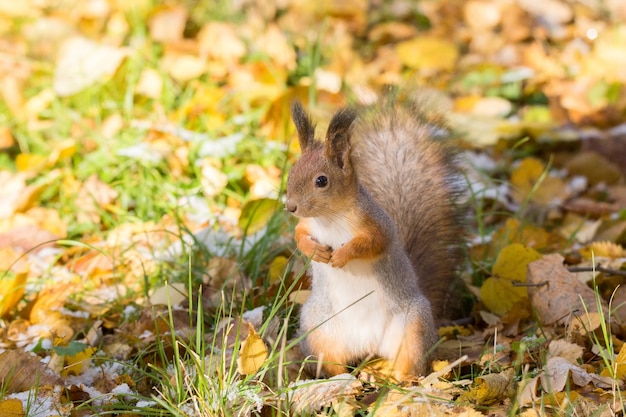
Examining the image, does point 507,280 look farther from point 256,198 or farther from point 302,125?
point 256,198

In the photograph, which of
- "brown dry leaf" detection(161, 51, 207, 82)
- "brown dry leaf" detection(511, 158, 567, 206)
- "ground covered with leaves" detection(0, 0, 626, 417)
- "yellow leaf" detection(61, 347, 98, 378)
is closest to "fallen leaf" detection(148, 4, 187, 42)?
"ground covered with leaves" detection(0, 0, 626, 417)

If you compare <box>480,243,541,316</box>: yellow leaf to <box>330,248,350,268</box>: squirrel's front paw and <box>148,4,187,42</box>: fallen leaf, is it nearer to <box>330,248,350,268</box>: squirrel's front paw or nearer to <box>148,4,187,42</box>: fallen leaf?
<box>330,248,350,268</box>: squirrel's front paw

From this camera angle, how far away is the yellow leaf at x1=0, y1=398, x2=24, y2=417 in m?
1.53

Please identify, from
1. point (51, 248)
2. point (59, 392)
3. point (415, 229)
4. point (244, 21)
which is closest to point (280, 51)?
point (244, 21)

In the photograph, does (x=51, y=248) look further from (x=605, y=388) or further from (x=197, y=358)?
(x=605, y=388)

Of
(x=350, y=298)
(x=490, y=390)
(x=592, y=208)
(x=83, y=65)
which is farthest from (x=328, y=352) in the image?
(x=83, y=65)

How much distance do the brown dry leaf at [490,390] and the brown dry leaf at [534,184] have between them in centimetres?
146

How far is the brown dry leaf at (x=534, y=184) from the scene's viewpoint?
298 centimetres

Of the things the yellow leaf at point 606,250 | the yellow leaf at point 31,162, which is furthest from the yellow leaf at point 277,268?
the yellow leaf at point 31,162

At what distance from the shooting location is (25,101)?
3365 mm

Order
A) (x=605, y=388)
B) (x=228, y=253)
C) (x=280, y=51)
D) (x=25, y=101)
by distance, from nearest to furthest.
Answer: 1. (x=605, y=388)
2. (x=228, y=253)
3. (x=25, y=101)
4. (x=280, y=51)

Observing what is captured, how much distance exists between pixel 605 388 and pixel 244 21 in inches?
111

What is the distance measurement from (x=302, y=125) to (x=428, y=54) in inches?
105

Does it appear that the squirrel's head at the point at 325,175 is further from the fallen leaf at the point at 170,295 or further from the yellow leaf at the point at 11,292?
the yellow leaf at the point at 11,292
